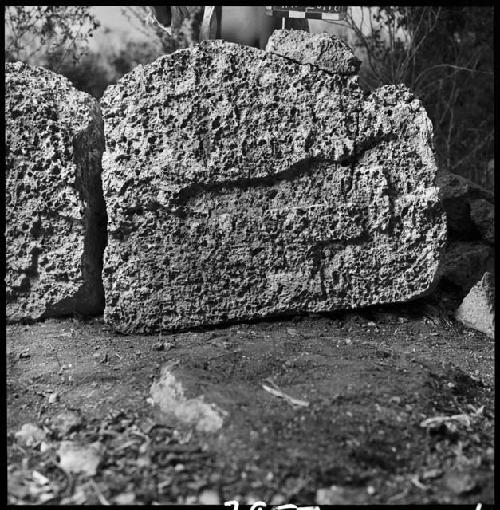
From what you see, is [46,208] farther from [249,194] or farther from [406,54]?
[406,54]

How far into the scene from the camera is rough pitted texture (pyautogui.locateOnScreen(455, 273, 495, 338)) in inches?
137

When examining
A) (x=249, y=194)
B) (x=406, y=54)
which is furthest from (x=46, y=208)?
(x=406, y=54)

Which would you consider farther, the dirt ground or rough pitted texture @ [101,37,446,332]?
rough pitted texture @ [101,37,446,332]

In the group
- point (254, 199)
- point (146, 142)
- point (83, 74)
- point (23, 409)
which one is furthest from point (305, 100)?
point (83, 74)

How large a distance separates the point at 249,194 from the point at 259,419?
4.16ft

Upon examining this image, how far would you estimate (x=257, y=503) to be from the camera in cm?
190

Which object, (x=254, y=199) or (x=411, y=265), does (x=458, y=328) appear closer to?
(x=411, y=265)

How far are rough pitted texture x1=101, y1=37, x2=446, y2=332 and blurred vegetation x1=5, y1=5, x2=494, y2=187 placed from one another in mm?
2110

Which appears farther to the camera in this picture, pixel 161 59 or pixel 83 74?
pixel 83 74

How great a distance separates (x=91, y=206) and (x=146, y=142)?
36cm

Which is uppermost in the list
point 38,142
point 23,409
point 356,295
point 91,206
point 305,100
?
point 305,100

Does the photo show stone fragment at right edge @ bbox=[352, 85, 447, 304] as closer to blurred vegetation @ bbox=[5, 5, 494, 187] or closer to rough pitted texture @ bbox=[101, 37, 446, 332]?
rough pitted texture @ bbox=[101, 37, 446, 332]

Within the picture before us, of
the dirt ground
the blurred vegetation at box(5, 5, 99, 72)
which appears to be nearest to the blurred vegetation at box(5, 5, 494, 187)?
the blurred vegetation at box(5, 5, 99, 72)

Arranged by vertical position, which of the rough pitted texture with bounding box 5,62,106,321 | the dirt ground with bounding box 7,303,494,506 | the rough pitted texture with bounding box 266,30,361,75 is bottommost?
the dirt ground with bounding box 7,303,494,506
